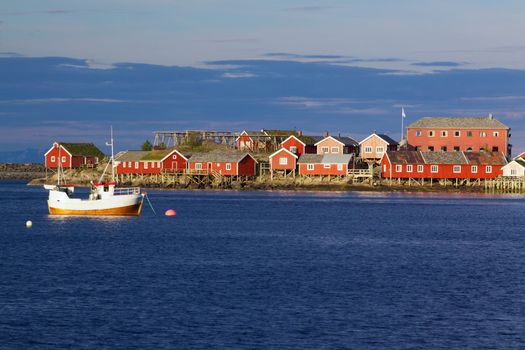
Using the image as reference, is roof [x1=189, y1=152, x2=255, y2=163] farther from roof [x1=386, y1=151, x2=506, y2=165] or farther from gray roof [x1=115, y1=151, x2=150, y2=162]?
roof [x1=386, y1=151, x2=506, y2=165]

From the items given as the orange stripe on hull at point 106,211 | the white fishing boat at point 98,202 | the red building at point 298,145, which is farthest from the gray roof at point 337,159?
the white fishing boat at point 98,202

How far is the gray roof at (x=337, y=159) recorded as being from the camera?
125875 millimetres

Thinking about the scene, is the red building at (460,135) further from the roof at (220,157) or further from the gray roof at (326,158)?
the roof at (220,157)

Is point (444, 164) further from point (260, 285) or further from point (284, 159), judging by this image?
point (260, 285)

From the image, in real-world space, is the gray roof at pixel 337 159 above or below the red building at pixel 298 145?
below

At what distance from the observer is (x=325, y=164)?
12625 cm

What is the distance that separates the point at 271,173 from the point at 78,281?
303 ft

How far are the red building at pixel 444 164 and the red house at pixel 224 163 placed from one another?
61.5 ft

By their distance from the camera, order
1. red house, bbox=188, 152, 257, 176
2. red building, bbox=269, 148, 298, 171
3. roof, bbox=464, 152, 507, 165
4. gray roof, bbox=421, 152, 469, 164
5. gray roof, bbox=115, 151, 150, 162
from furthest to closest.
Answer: gray roof, bbox=115, 151, 150, 162 < red house, bbox=188, 152, 257, 176 < red building, bbox=269, 148, 298, 171 < roof, bbox=464, 152, 507, 165 < gray roof, bbox=421, 152, 469, 164

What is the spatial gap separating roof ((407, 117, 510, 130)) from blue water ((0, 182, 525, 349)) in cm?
5978

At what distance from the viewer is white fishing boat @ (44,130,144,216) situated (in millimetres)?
73875

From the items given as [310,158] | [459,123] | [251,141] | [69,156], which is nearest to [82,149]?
[69,156]

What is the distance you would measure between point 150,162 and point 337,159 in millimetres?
27817

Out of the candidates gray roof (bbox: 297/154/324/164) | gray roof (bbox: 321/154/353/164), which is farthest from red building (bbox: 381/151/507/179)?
gray roof (bbox: 297/154/324/164)
